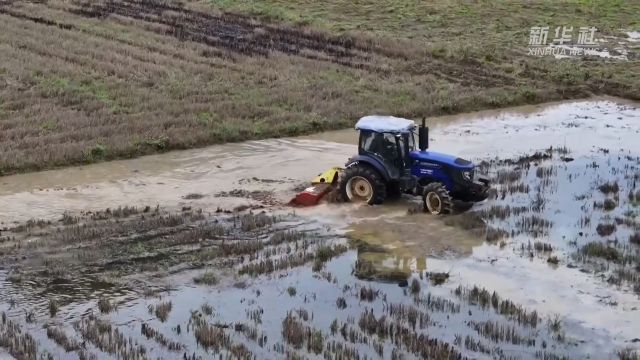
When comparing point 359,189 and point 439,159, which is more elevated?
point 439,159

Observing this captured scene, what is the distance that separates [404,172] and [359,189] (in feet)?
3.05

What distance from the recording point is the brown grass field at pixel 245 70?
22.1m

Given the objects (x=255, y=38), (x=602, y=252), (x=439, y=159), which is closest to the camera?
(x=602, y=252)

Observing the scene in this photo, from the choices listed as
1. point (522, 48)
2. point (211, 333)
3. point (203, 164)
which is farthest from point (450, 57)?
point (211, 333)

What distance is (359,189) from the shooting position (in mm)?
16016

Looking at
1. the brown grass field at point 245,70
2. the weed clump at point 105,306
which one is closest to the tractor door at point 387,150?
the weed clump at point 105,306

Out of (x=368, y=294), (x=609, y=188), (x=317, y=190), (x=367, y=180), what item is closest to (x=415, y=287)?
(x=368, y=294)

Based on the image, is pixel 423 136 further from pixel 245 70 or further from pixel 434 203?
pixel 245 70

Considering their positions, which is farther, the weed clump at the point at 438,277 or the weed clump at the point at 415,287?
the weed clump at the point at 438,277

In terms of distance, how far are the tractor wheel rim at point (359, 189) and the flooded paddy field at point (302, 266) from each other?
23cm

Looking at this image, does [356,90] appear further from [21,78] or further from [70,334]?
[70,334]

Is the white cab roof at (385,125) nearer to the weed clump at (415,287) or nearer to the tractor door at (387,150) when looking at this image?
the tractor door at (387,150)

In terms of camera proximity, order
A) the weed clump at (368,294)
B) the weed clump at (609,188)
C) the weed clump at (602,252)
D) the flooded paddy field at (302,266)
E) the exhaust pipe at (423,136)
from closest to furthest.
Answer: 1. the flooded paddy field at (302,266)
2. the weed clump at (368,294)
3. the weed clump at (602,252)
4. the exhaust pipe at (423,136)
5. the weed clump at (609,188)

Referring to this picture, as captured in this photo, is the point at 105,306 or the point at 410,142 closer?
the point at 105,306
